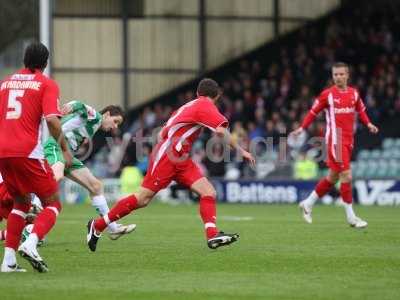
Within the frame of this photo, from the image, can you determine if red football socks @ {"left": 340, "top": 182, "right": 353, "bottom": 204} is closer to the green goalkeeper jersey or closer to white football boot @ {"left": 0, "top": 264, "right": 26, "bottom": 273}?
the green goalkeeper jersey

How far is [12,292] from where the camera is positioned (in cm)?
924

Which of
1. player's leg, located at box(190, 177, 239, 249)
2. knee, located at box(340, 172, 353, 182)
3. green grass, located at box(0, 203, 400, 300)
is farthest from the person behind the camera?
knee, located at box(340, 172, 353, 182)

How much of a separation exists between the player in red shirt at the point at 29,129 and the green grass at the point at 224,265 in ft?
2.72

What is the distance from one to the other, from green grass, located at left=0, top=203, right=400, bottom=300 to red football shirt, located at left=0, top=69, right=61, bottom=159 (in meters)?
1.24

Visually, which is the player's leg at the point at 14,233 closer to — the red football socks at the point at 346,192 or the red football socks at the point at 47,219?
the red football socks at the point at 47,219

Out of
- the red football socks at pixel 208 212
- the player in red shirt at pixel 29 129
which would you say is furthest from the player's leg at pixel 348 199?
the player in red shirt at pixel 29 129

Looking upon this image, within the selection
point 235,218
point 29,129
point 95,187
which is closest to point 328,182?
point 235,218

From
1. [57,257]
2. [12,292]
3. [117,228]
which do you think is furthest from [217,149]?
[12,292]

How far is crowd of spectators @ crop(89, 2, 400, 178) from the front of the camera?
3023cm

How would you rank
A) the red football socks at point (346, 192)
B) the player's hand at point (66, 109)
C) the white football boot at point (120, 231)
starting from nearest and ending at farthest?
the player's hand at point (66, 109) → the white football boot at point (120, 231) → the red football socks at point (346, 192)

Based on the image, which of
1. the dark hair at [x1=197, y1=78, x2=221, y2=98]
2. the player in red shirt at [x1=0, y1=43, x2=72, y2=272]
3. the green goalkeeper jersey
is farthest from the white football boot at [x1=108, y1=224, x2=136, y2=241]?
the player in red shirt at [x1=0, y1=43, x2=72, y2=272]

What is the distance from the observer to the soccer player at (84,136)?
14.1 metres

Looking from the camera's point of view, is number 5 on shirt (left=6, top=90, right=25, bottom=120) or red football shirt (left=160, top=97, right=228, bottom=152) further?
red football shirt (left=160, top=97, right=228, bottom=152)

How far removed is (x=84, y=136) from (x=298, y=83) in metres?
20.0
